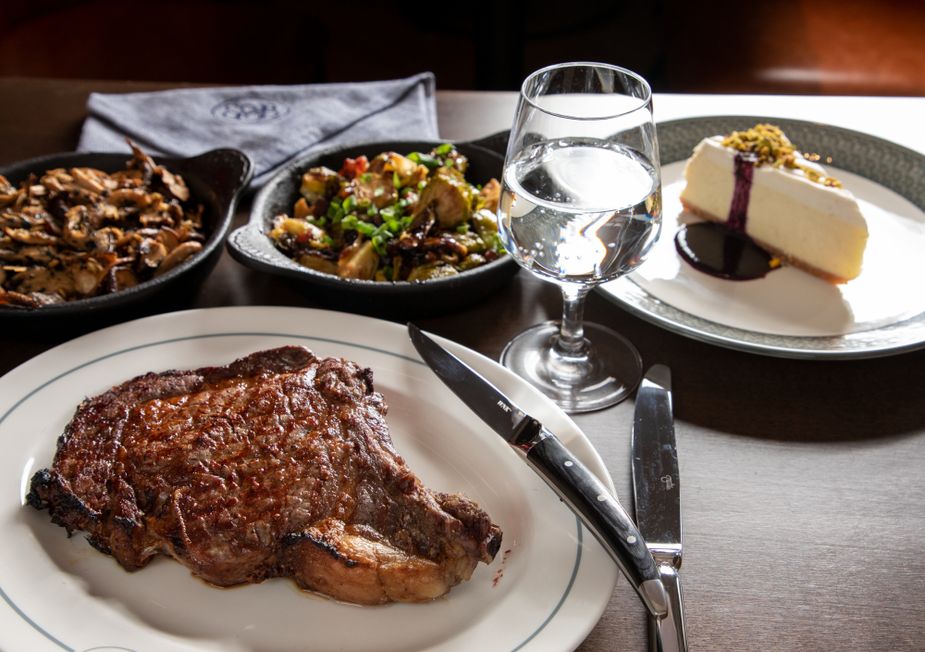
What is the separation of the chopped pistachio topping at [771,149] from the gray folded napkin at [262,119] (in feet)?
2.51

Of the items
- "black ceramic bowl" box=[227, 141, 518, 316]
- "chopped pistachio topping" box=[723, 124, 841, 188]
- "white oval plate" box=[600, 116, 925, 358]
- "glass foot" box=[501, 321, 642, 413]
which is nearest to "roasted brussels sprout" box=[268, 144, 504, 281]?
"black ceramic bowl" box=[227, 141, 518, 316]

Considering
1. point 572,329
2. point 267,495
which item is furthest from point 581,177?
point 267,495

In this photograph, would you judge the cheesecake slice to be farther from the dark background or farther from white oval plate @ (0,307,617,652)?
the dark background

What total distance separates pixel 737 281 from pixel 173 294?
111 cm

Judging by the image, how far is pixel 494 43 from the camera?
3.59 metres

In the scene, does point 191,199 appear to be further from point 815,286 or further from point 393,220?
point 815,286

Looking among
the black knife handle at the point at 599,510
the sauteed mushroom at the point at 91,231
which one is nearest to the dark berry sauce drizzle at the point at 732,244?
the black knife handle at the point at 599,510

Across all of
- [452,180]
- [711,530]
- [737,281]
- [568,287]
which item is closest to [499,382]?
[568,287]

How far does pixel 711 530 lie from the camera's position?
1.35 m

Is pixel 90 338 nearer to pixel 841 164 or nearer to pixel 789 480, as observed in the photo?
pixel 789 480

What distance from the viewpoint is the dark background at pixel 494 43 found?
3.65 m

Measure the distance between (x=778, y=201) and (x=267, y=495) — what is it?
1.35 metres

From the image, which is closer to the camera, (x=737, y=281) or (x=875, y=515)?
(x=875, y=515)

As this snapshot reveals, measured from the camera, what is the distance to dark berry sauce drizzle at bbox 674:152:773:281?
1932mm
